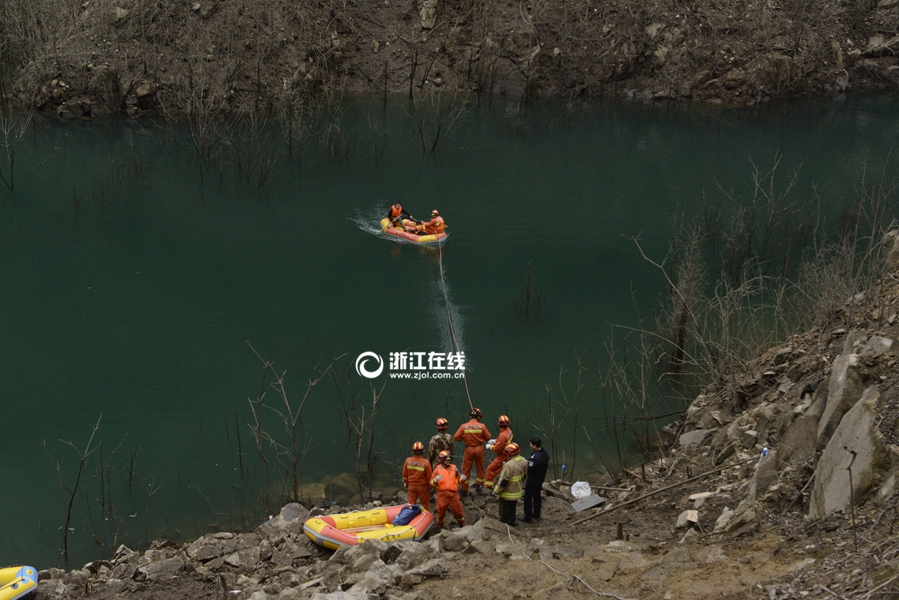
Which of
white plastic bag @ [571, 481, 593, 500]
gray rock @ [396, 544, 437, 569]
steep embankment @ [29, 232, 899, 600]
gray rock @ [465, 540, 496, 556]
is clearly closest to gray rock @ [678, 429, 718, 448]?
steep embankment @ [29, 232, 899, 600]

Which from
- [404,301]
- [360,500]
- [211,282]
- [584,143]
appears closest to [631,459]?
[360,500]

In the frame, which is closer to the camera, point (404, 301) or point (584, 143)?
point (404, 301)

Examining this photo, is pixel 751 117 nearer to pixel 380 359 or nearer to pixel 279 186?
pixel 279 186

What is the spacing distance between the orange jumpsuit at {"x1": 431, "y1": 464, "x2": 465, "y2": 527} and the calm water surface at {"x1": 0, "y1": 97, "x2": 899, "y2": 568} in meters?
3.54

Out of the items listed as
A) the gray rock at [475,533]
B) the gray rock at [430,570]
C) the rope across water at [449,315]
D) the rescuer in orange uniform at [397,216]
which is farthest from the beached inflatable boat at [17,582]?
the rescuer in orange uniform at [397,216]

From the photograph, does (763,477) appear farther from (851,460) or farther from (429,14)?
(429,14)

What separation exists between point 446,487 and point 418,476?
63cm

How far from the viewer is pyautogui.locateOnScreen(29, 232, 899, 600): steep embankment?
831 cm

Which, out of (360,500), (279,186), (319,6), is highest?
(319,6)

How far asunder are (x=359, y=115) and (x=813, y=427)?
25.4 m

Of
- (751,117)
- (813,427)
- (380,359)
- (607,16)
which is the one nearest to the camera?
(813,427)

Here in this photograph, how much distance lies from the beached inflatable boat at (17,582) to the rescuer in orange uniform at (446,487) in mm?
5056

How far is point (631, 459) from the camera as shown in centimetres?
1496

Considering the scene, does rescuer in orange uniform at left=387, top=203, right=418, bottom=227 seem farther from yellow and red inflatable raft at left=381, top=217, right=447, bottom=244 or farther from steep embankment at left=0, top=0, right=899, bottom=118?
steep embankment at left=0, top=0, right=899, bottom=118
